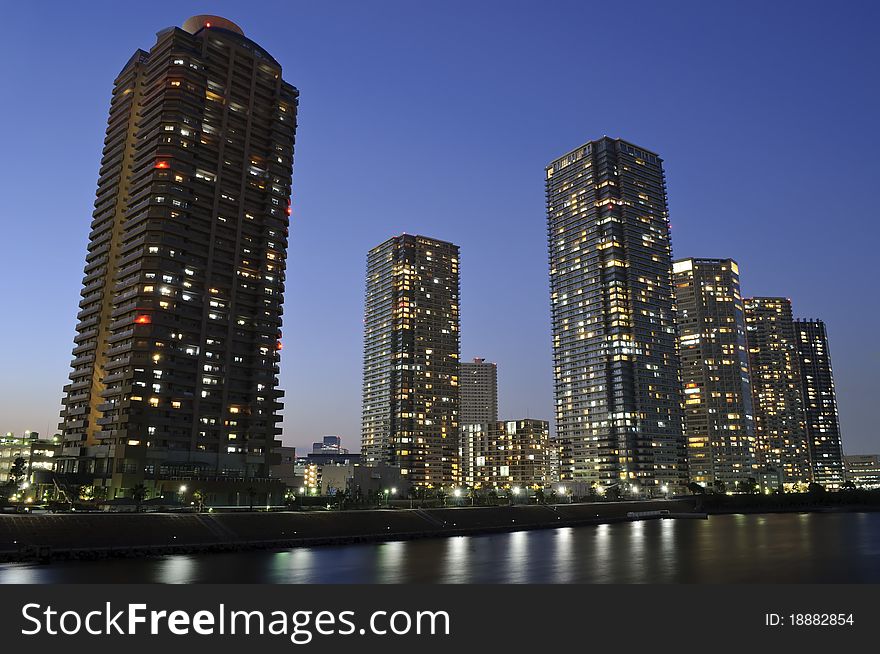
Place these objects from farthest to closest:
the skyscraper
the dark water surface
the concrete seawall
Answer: the skyscraper
the concrete seawall
the dark water surface

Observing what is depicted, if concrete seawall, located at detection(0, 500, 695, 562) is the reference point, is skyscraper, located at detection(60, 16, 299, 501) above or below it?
above

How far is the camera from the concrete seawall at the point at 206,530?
83.9 m

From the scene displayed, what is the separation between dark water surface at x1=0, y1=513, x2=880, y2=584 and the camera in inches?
2916

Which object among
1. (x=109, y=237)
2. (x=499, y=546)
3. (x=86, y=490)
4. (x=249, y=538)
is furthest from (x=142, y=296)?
(x=499, y=546)

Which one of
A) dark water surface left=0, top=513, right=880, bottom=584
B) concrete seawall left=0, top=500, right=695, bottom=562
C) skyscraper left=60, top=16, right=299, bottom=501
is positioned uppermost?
skyscraper left=60, top=16, right=299, bottom=501

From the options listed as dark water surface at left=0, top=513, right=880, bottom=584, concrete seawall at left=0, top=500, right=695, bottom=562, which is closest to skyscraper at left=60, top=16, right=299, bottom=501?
concrete seawall at left=0, top=500, right=695, bottom=562

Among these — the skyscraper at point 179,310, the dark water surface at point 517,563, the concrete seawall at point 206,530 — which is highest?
the skyscraper at point 179,310

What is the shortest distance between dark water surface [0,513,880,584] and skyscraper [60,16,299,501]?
78.0 meters

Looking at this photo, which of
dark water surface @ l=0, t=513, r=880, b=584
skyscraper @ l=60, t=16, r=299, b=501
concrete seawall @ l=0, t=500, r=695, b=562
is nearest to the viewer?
dark water surface @ l=0, t=513, r=880, b=584

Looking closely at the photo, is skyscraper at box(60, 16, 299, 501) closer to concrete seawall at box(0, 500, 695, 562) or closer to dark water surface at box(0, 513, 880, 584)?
concrete seawall at box(0, 500, 695, 562)

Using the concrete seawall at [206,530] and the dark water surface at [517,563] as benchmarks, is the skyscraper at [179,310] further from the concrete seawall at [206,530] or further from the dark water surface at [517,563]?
the dark water surface at [517,563]

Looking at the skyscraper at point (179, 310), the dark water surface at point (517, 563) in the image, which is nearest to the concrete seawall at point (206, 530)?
the dark water surface at point (517, 563)

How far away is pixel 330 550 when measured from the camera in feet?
347

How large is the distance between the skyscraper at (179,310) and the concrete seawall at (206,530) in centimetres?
5951
